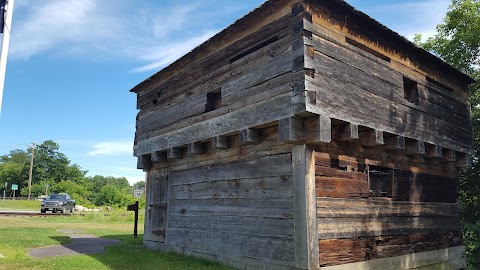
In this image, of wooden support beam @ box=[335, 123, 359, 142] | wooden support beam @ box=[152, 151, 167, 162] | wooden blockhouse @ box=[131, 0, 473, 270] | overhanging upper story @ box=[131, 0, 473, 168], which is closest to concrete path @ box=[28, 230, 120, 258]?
wooden blockhouse @ box=[131, 0, 473, 270]

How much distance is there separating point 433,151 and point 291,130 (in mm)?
5330

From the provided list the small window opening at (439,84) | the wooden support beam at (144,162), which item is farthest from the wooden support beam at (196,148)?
the small window opening at (439,84)

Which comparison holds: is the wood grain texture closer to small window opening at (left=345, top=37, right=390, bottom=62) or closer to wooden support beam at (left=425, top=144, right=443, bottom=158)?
wooden support beam at (left=425, top=144, right=443, bottom=158)

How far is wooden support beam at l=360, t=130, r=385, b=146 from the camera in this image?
8.02 meters

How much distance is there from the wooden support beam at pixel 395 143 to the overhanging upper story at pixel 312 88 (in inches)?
0.9

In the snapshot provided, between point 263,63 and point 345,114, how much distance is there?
2055 mm

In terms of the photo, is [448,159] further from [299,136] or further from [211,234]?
[211,234]

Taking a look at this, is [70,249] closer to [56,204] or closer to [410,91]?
[410,91]

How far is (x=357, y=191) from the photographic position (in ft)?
26.3

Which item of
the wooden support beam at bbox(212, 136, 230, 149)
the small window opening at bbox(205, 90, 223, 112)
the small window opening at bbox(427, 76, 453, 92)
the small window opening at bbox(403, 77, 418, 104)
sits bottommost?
the wooden support beam at bbox(212, 136, 230, 149)

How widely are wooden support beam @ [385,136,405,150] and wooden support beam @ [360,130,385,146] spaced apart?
0.70 meters

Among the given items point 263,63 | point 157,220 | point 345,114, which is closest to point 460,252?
point 345,114

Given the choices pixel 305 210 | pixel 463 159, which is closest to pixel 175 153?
pixel 305 210

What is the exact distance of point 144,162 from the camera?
12.2 meters
